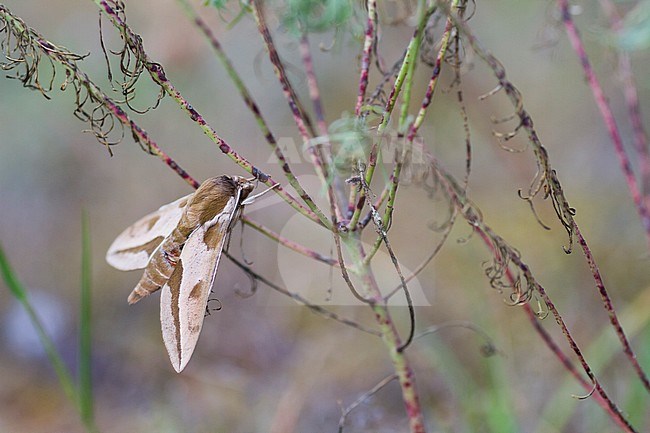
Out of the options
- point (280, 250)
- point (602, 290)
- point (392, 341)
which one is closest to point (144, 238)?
A: point (392, 341)

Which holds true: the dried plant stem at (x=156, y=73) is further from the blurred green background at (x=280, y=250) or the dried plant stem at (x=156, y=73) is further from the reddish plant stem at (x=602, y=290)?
the blurred green background at (x=280, y=250)

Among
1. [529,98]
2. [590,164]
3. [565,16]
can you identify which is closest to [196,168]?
[529,98]

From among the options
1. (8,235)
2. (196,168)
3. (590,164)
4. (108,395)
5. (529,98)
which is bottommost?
(108,395)

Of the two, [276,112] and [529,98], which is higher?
[529,98]

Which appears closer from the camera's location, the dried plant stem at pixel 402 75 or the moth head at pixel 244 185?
the dried plant stem at pixel 402 75

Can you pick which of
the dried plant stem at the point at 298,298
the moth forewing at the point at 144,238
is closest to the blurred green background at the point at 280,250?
the dried plant stem at the point at 298,298

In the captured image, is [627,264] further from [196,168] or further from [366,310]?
[196,168]

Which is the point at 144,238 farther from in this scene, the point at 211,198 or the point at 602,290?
the point at 602,290
